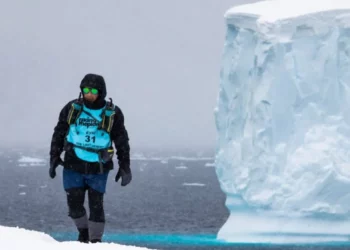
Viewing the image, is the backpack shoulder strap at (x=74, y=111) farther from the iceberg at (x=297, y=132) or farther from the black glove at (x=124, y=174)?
the iceberg at (x=297, y=132)

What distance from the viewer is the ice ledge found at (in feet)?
57.0

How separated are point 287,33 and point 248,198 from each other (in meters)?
3.69

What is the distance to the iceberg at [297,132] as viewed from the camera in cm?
1666

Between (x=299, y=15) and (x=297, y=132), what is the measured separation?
254cm

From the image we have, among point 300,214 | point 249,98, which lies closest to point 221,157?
point 249,98

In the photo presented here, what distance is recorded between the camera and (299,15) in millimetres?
17344

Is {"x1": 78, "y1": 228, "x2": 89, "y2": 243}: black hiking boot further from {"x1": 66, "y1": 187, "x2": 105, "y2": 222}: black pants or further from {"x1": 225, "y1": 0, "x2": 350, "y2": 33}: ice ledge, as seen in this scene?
{"x1": 225, "y1": 0, "x2": 350, "y2": 33}: ice ledge

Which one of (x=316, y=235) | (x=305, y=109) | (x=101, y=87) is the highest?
(x=101, y=87)

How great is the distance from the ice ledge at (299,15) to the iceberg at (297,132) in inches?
0.9

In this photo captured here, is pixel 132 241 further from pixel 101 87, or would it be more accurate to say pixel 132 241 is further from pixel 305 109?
pixel 101 87

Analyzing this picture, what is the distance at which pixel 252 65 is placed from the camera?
18.5m

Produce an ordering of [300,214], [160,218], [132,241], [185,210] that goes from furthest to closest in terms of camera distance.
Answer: [185,210] → [160,218] → [132,241] → [300,214]

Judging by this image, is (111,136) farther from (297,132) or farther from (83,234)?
(297,132)

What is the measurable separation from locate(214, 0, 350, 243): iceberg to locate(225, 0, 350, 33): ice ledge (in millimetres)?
22
